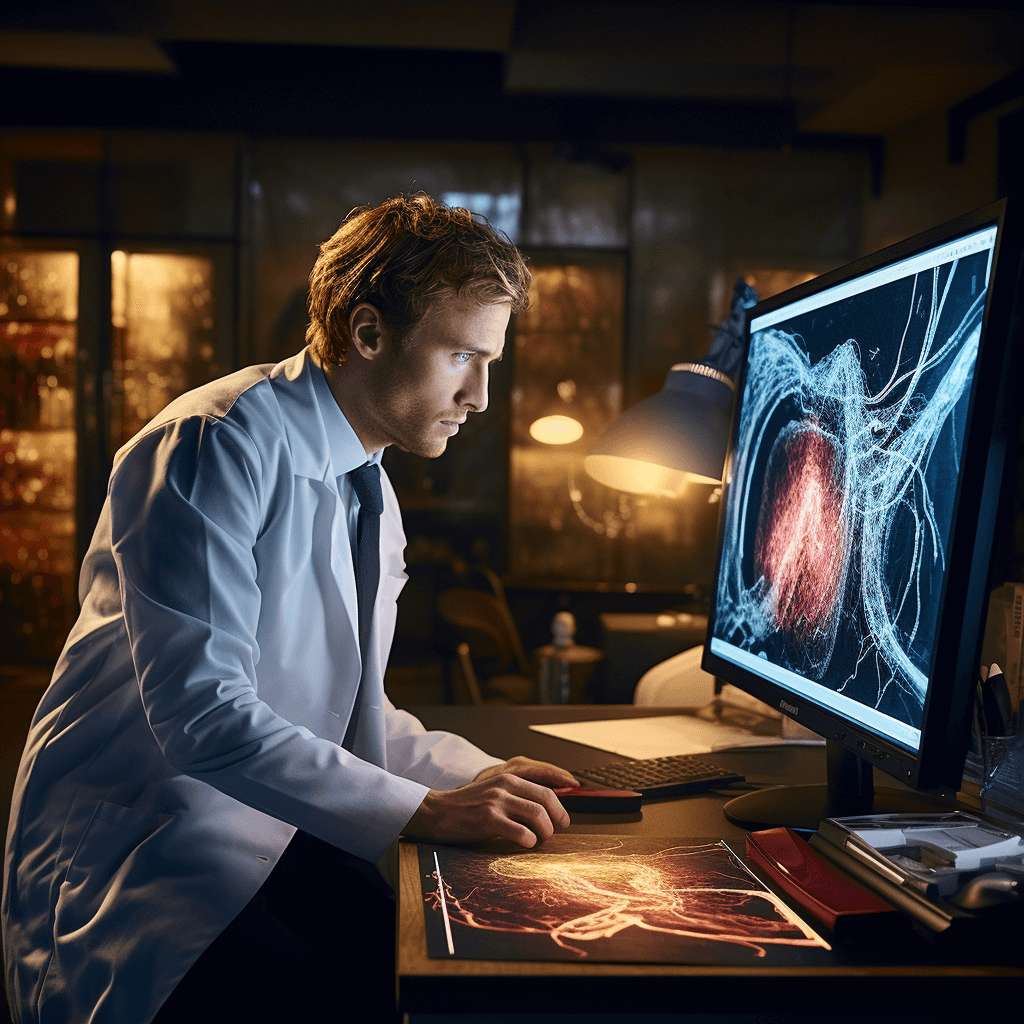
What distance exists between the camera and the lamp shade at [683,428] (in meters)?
1.46

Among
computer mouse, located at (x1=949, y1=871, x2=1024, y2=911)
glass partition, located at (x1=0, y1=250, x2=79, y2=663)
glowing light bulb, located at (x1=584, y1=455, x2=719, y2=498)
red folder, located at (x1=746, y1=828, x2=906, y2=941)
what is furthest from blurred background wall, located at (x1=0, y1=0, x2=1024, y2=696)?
computer mouse, located at (x1=949, y1=871, x2=1024, y2=911)

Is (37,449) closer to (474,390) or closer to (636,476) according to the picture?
(636,476)

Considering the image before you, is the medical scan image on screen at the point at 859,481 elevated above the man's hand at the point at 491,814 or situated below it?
above

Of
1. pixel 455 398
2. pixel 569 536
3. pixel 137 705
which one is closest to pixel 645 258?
pixel 569 536

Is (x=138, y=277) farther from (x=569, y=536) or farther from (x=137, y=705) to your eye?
(x=137, y=705)

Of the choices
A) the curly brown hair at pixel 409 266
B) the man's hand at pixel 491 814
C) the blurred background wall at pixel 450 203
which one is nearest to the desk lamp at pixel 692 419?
the curly brown hair at pixel 409 266

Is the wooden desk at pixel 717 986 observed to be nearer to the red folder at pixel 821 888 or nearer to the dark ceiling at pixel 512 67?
the red folder at pixel 821 888

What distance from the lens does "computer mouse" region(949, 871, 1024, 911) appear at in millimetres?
638

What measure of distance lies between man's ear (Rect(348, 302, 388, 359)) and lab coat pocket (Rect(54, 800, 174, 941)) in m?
0.61

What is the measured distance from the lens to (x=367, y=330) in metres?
1.29

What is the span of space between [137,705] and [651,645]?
2308 mm

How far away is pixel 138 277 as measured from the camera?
5121mm

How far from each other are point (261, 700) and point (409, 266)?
0.57 meters

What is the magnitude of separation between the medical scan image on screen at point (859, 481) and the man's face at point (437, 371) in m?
0.34
